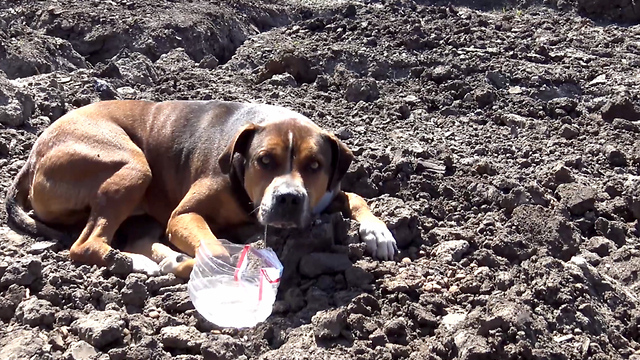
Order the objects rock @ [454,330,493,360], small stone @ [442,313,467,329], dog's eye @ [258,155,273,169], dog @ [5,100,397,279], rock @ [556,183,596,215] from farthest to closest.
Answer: rock @ [556,183,596,215], dog's eye @ [258,155,273,169], dog @ [5,100,397,279], small stone @ [442,313,467,329], rock @ [454,330,493,360]

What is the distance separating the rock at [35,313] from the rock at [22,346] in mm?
102

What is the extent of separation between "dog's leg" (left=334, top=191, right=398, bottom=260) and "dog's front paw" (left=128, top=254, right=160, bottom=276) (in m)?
1.25

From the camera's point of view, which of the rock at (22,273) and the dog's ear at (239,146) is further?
the dog's ear at (239,146)

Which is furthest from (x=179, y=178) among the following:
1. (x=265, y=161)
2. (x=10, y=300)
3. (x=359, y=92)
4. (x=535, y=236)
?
(x=535, y=236)

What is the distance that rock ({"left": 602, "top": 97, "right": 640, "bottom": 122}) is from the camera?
762 centimetres

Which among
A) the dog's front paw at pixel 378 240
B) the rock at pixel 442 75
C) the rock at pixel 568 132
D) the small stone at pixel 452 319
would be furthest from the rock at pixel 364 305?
the rock at pixel 442 75

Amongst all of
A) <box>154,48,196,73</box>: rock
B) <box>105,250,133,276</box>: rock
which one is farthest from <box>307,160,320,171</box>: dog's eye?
<box>154,48,196,73</box>: rock

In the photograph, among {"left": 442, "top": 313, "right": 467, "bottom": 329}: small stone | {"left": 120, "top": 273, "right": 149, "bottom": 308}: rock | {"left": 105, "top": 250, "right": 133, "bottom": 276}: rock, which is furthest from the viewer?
{"left": 105, "top": 250, "right": 133, "bottom": 276}: rock

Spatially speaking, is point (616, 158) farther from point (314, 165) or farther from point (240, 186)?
point (240, 186)

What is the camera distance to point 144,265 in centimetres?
532

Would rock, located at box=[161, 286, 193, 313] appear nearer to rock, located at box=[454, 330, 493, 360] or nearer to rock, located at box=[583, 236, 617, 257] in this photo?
rock, located at box=[454, 330, 493, 360]

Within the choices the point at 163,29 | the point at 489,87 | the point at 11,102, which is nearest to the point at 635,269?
the point at 489,87

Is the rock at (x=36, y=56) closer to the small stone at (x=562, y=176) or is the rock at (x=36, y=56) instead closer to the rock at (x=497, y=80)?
the rock at (x=497, y=80)

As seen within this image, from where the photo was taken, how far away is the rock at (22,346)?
13.9 ft
